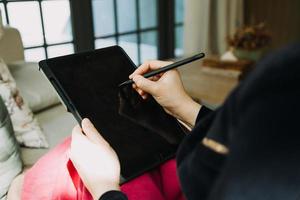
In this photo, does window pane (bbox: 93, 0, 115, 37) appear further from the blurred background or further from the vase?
the vase

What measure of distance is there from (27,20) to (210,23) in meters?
1.33

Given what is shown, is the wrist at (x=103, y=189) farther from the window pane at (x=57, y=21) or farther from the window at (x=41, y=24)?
the window pane at (x=57, y=21)

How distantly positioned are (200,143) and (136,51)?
2.19 metres

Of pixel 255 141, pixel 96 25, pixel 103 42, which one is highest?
pixel 255 141

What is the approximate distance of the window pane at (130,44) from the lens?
237cm

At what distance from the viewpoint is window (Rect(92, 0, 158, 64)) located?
220 centimetres

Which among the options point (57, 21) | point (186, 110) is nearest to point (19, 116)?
point (186, 110)

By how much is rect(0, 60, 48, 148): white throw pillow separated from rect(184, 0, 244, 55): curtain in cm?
160

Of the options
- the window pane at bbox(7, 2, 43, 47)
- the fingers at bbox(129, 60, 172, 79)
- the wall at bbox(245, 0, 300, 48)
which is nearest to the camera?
the fingers at bbox(129, 60, 172, 79)

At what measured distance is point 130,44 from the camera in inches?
95.4

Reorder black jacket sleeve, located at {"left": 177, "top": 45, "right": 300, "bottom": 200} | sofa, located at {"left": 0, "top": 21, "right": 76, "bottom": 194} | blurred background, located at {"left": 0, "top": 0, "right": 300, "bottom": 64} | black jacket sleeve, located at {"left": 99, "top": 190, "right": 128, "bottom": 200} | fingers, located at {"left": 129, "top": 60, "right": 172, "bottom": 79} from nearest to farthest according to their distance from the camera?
black jacket sleeve, located at {"left": 177, "top": 45, "right": 300, "bottom": 200} → black jacket sleeve, located at {"left": 99, "top": 190, "right": 128, "bottom": 200} → fingers, located at {"left": 129, "top": 60, "right": 172, "bottom": 79} → sofa, located at {"left": 0, "top": 21, "right": 76, "bottom": 194} → blurred background, located at {"left": 0, "top": 0, "right": 300, "bottom": 64}

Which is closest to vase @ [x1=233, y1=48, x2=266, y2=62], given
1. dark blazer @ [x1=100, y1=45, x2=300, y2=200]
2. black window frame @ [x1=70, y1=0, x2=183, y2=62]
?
black window frame @ [x1=70, y1=0, x2=183, y2=62]

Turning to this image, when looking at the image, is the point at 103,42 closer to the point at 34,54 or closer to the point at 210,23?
the point at 34,54

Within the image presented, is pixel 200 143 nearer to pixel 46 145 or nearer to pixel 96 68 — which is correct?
pixel 96 68
